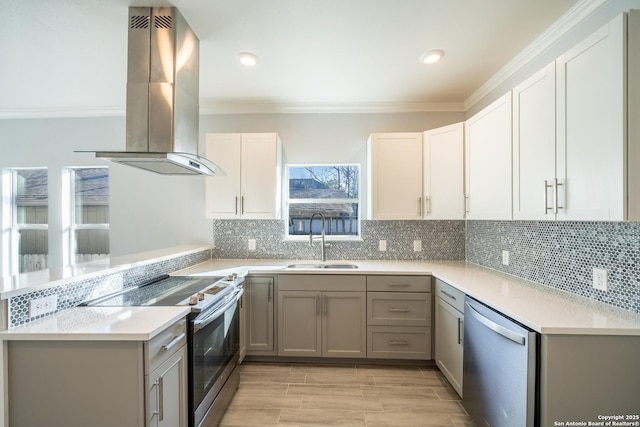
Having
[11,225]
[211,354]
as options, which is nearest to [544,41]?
[211,354]

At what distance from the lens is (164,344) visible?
1.32m

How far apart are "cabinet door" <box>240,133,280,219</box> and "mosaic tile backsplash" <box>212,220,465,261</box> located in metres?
0.40

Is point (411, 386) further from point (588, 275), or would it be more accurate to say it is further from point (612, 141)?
point (612, 141)

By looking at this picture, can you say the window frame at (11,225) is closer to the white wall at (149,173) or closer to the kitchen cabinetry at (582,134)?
the white wall at (149,173)

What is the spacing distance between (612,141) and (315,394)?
7.86 ft

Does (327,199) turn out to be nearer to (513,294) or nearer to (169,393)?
(513,294)

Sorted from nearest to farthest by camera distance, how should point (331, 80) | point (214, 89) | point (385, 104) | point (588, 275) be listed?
point (588, 275), point (331, 80), point (214, 89), point (385, 104)

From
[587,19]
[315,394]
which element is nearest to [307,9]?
[587,19]

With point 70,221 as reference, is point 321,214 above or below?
above

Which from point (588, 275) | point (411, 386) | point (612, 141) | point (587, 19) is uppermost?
point (587, 19)

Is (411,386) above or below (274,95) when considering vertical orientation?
below

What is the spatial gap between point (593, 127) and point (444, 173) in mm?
1367

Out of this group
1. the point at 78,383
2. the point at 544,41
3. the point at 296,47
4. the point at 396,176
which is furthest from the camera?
the point at 396,176

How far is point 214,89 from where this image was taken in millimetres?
2830
